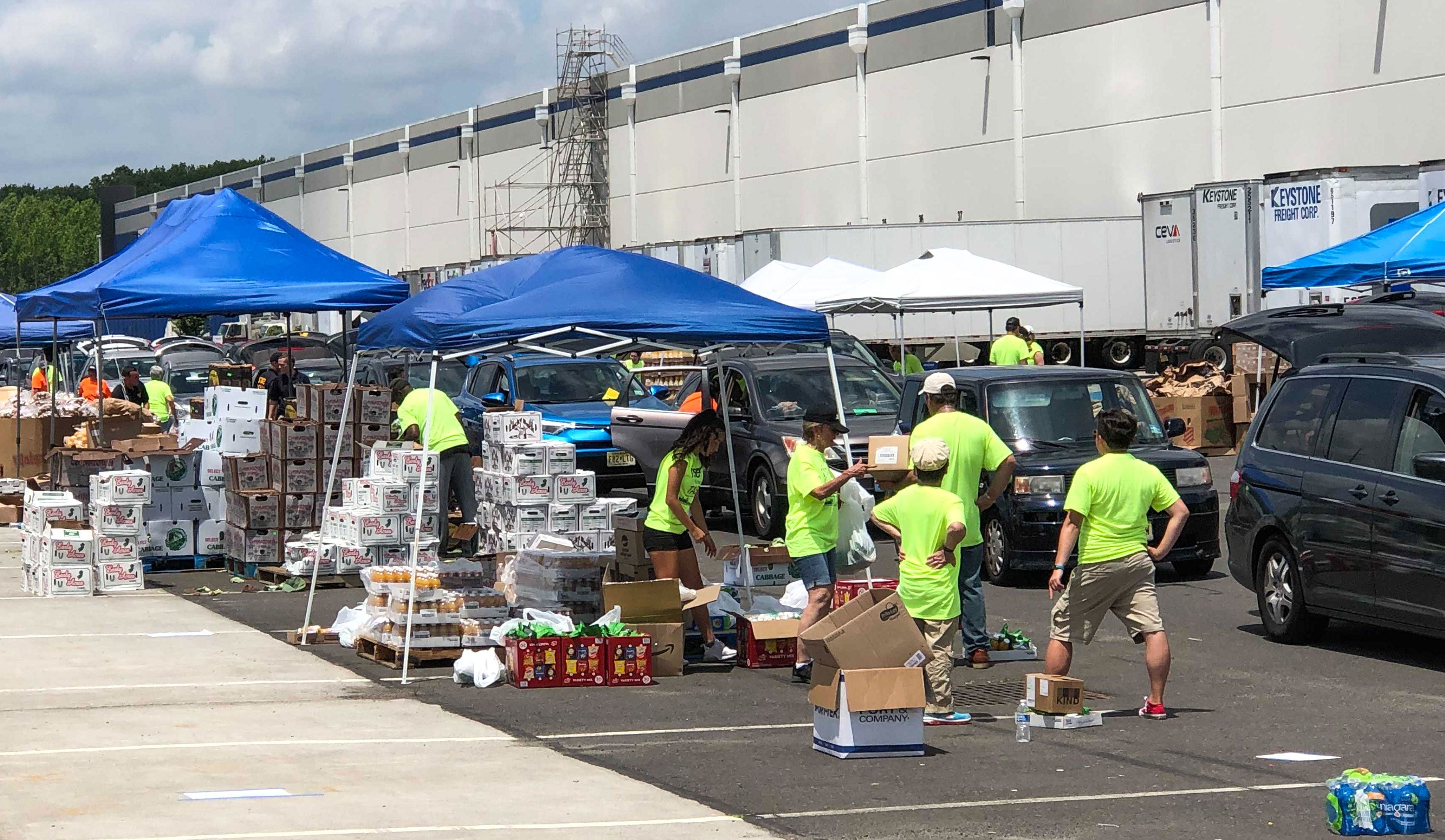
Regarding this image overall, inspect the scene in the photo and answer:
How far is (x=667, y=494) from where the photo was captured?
11.4 m

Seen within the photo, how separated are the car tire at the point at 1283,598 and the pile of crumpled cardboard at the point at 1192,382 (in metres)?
13.6

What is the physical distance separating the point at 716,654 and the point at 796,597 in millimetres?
1092

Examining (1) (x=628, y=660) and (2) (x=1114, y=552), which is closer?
(2) (x=1114, y=552)

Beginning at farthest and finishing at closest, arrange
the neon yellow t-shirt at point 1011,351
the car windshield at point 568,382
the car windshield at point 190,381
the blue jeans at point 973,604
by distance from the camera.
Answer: the car windshield at point 190,381
the neon yellow t-shirt at point 1011,351
the car windshield at point 568,382
the blue jeans at point 973,604

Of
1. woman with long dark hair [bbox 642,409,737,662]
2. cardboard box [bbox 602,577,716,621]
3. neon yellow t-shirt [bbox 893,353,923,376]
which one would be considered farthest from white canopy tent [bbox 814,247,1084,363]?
cardboard box [bbox 602,577,716,621]

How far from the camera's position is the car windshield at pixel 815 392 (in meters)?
18.7

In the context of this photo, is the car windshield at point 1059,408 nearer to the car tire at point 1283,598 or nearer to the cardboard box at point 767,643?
the car tire at point 1283,598

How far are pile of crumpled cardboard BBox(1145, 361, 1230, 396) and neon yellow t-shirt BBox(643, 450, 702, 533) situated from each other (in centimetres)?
1511

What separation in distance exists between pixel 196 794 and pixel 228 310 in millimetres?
9165

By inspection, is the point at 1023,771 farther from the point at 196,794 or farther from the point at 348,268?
the point at 348,268

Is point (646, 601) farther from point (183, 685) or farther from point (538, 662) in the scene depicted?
point (183, 685)

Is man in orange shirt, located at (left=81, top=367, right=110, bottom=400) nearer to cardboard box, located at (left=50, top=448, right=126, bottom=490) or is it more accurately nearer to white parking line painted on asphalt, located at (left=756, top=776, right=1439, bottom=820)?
cardboard box, located at (left=50, top=448, right=126, bottom=490)

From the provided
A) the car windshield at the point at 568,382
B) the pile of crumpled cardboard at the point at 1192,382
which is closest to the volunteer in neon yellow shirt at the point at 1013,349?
the pile of crumpled cardboard at the point at 1192,382

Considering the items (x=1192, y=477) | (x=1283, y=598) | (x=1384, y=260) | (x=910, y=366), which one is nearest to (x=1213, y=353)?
(x=910, y=366)
